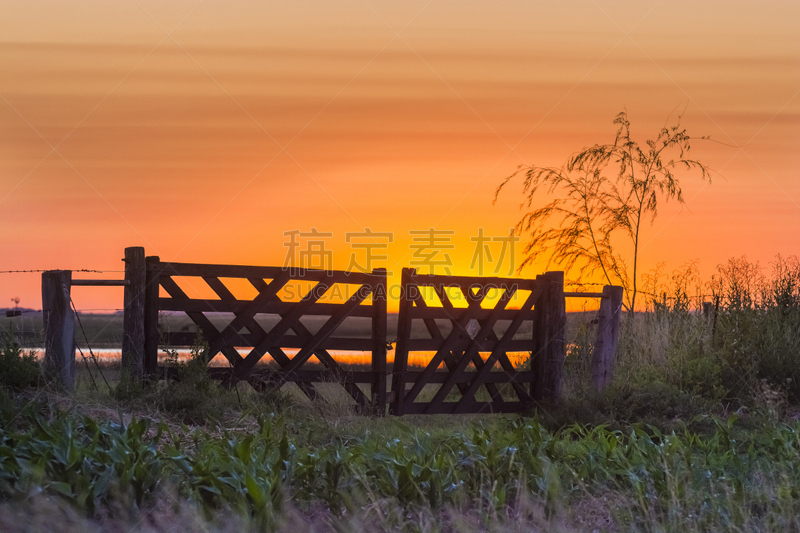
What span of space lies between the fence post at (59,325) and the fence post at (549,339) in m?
6.59

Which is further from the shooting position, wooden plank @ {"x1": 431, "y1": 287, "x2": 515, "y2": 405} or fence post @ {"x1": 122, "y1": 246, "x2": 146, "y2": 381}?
wooden plank @ {"x1": 431, "y1": 287, "x2": 515, "y2": 405}

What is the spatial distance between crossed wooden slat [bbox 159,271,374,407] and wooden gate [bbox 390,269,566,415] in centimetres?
79

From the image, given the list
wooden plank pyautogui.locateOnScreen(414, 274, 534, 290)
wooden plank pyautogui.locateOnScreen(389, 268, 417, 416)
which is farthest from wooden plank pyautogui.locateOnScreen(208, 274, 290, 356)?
wooden plank pyautogui.locateOnScreen(414, 274, 534, 290)

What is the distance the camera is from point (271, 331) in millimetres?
8750

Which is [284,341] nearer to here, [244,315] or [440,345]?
[244,315]

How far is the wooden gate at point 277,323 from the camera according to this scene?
8.61 meters

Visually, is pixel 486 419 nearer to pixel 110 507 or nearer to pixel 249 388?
pixel 249 388

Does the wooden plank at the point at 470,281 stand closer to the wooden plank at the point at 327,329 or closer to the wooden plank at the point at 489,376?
the wooden plank at the point at 327,329

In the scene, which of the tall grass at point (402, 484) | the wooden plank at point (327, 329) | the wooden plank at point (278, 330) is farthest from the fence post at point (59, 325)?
the wooden plank at point (327, 329)

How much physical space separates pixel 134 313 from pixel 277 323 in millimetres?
1801

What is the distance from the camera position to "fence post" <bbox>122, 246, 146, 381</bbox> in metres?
8.27

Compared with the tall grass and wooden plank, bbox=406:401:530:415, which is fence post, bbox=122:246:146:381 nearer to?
the tall grass

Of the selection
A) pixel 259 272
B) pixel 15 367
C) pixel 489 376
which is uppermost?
pixel 259 272

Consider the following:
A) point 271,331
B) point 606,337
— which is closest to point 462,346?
point 606,337
